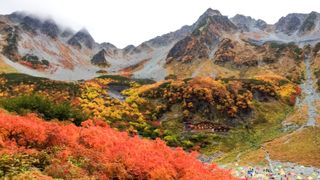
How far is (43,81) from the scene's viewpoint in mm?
170375

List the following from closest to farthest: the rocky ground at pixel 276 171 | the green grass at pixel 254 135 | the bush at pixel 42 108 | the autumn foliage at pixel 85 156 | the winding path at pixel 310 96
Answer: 1. the autumn foliage at pixel 85 156
2. the rocky ground at pixel 276 171
3. the bush at pixel 42 108
4. the green grass at pixel 254 135
5. the winding path at pixel 310 96

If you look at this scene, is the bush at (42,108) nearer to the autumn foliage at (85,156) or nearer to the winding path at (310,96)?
the autumn foliage at (85,156)

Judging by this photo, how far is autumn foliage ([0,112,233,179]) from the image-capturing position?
109ft

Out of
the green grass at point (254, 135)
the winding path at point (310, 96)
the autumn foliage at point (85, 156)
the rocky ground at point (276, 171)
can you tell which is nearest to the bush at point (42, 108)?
the autumn foliage at point (85, 156)

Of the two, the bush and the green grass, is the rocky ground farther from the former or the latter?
the bush

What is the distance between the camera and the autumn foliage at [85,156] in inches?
1313

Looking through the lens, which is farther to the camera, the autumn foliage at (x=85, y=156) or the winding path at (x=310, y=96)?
the winding path at (x=310, y=96)

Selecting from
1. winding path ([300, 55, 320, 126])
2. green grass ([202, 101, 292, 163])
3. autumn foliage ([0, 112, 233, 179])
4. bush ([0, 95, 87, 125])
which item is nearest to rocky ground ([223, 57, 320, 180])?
green grass ([202, 101, 292, 163])

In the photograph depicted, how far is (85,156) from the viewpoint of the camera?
126ft

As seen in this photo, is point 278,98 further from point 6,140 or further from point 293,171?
point 6,140

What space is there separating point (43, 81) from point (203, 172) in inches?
5488

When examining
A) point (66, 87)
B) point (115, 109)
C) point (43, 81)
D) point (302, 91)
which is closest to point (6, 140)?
point (115, 109)


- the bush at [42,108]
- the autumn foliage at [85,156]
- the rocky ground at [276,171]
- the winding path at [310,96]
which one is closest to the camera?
the autumn foliage at [85,156]

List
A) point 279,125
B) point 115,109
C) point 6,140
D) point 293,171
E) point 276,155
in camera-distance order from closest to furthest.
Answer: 1. point 6,140
2. point 293,171
3. point 276,155
4. point 279,125
5. point 115,109
